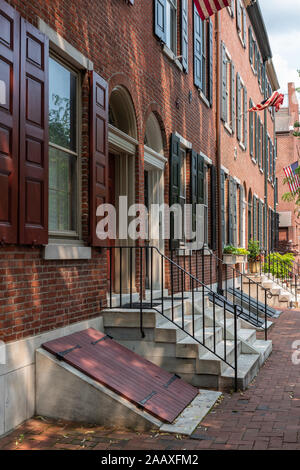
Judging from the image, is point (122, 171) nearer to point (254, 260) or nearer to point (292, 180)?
point (254, 260)

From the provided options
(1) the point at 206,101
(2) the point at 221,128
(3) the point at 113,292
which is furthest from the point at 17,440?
(2) the point at 221,128

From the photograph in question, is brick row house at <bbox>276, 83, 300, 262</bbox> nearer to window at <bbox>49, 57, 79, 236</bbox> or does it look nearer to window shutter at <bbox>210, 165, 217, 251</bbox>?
window shutter at <bbox>210, 165, 217, 251</bbox>

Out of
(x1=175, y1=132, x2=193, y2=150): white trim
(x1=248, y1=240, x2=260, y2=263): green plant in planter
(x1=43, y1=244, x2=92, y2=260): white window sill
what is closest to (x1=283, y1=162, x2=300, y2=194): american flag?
(x1=248, y1=240, x2=260, y2=263): green plant in planter

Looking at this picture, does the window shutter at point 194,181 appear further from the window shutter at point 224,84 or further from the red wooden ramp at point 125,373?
the red wooden ramp at point 125,373

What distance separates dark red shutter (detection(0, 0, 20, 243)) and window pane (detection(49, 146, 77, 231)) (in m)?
1.05

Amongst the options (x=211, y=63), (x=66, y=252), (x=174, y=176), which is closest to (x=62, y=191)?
(x=66, y=252)

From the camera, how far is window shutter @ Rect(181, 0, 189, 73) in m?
10.7

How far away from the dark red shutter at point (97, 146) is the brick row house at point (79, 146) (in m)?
0.02

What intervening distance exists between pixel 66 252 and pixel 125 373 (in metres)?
1.40

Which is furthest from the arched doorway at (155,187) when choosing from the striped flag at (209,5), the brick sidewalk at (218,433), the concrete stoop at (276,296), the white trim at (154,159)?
the concrete stoop at (276,296)

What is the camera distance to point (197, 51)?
39.4ft

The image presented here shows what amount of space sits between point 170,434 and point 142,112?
5090mm

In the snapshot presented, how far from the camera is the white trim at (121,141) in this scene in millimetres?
7455

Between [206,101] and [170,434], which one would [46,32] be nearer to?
[170,434]
